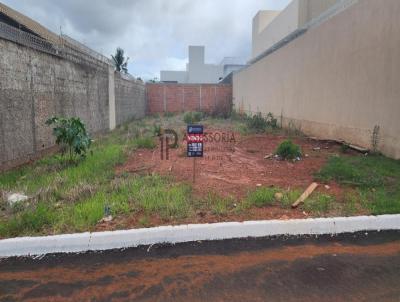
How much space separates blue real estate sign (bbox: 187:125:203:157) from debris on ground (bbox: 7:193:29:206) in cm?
251

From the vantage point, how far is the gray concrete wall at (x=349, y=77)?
689 centimetres

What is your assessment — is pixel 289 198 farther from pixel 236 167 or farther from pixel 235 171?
pixel 236 167

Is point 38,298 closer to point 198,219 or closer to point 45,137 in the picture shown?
point 198,219

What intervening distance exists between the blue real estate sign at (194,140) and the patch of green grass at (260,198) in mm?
1169

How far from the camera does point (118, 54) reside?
37250 mm

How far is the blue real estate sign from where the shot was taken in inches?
205

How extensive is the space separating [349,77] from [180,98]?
16.9m

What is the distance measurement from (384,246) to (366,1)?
274 inches

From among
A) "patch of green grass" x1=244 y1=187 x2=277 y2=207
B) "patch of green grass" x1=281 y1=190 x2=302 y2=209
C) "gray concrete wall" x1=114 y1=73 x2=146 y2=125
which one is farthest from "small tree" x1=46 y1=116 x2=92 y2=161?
"gray concrete wall" x1=114 y1=73 x2=146 y2=125

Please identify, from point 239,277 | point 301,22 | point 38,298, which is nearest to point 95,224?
point 38,298

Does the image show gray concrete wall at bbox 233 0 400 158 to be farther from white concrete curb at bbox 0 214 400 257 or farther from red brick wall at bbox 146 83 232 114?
red brick wall at bbox 146 83 232 114

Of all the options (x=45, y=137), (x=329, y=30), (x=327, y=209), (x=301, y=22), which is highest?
(x=301, y=22)

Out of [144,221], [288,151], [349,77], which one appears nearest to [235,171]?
[288,151]

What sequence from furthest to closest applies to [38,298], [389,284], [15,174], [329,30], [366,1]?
[329,30] → [366,1] → [15,174] → [389,284] → [38,298]
